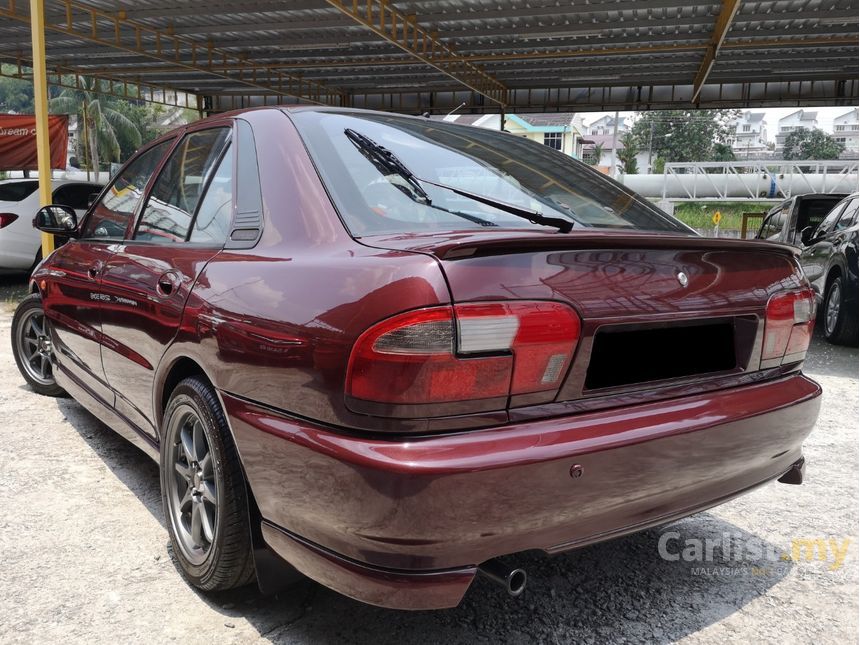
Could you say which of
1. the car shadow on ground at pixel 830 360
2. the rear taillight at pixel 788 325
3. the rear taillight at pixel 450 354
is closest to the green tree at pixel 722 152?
the car shadow on ground at pixel 830 360

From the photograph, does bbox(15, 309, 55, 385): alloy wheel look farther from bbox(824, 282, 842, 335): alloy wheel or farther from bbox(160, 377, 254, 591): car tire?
bbox(824, 282, 842, 335): alloy wheel

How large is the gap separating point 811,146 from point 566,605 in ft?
325

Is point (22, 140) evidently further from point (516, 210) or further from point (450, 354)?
point (450, 354)

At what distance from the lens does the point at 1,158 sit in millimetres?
16109

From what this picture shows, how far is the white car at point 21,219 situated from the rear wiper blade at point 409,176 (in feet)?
26.7

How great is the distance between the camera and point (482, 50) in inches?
548

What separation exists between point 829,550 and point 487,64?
13917 millimetres

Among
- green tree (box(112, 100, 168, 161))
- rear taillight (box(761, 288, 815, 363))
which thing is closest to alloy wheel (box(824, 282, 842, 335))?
rear taillight (box(761, 288, 815, 363))

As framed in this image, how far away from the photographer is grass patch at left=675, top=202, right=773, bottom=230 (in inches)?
1410

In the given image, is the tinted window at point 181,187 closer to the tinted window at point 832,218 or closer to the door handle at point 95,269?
the door handle at point 95,269

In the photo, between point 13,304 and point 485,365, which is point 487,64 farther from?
point 485,365

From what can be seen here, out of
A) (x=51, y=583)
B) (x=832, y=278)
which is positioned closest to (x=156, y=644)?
(x=51, y=583)

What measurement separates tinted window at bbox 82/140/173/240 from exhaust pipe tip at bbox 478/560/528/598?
2.29m

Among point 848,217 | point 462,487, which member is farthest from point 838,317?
point 462,487
